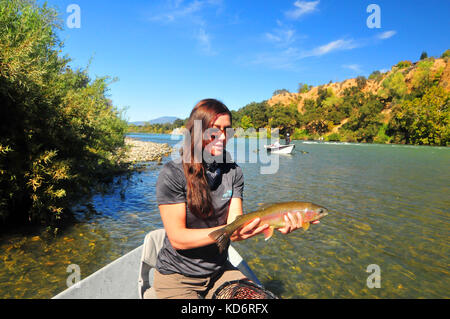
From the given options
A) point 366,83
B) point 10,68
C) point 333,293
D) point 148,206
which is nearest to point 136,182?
point 148,206

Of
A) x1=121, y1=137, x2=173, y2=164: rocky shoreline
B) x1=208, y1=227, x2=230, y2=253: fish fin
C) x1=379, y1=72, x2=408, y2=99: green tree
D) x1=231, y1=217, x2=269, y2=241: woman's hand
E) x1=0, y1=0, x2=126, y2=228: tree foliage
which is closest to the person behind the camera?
x1=208, y1=227, x2=230, y2=253: fish fin

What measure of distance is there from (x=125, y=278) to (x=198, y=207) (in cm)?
238

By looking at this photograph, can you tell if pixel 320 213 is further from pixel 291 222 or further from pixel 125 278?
pixel 125 278

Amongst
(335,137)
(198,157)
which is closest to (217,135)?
(198,157)

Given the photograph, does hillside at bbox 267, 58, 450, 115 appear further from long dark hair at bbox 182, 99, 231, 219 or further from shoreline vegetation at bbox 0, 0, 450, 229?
long dark hair at bbox 182, 99, 231, 219

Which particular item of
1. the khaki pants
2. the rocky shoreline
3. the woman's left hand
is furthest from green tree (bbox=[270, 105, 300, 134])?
the khaki pants

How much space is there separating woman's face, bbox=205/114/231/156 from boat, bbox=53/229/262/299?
5.98 ft

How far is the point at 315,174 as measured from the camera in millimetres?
21031

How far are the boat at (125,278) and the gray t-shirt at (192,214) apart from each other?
0.63m

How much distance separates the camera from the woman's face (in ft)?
9.17

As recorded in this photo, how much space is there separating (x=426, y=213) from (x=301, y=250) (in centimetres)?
733

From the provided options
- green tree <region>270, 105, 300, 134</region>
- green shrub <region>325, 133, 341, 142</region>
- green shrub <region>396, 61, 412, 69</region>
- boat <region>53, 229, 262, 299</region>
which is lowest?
boat <region>53, 229, 262, 299</region>

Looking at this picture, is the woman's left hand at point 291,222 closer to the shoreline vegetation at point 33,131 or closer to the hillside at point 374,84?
the shoreline vegetation at point 33,131
